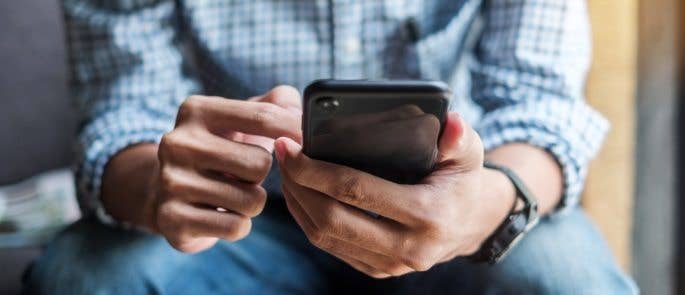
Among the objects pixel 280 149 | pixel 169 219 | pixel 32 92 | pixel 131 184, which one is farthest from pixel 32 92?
pixel 280 149

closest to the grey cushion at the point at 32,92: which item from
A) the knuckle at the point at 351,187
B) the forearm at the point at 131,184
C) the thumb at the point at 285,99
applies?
the forearm at the point at 131,184

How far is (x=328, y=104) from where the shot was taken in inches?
17.6

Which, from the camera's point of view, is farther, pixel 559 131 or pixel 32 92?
pixel 32 92

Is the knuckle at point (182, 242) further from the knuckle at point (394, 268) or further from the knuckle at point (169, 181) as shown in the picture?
the knuckle at point (394, 268)

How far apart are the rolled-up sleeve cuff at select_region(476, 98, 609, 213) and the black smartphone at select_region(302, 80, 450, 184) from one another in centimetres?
19

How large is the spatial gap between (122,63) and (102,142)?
0.10 metres

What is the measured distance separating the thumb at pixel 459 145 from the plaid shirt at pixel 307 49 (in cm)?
21

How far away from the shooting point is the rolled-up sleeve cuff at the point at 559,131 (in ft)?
2.17

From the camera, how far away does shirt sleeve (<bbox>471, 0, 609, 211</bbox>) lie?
26.4 inches

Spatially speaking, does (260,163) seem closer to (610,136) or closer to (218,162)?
Answer: (218,162)

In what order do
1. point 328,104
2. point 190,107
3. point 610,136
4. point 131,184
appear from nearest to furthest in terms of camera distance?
point 328,104
point 190,107
point 131,184
point 610,136

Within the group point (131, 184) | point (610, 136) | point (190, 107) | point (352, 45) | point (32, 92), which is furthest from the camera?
point (32, 92)

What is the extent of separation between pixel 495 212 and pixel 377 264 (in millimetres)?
111

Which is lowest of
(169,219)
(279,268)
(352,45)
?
(279,268)
